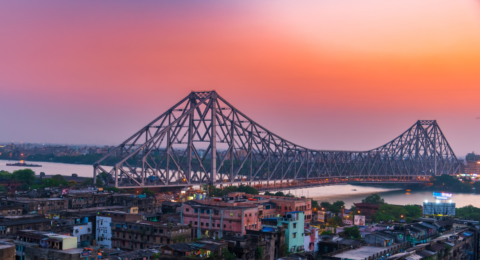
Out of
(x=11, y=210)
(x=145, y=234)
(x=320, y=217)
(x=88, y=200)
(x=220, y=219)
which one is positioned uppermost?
(x=88, y=200)

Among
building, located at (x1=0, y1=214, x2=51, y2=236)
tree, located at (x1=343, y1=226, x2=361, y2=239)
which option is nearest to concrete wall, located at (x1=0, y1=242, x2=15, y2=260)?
building, located at (x1=0, y1=214, x2=51, y2=236)

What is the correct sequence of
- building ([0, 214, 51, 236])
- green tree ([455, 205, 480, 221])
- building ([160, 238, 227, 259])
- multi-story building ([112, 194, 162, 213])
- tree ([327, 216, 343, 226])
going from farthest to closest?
green tree ([455, 205, 480, 221]), multi-story building ([112, 194, 162, 213]), tree ([327, 216, 343, 226]), building ([0, 214, 51, 236]), building ([160, 238, 227, 259])

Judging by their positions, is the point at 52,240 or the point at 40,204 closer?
the point at 52,240

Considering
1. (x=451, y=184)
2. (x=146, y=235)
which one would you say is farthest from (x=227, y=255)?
(x=451, y=184)

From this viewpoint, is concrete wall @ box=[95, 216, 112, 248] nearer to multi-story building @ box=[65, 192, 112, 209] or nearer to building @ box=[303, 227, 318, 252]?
building @ box=[303, 227, 318, 252]

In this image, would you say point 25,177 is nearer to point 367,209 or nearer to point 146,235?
point 367,209

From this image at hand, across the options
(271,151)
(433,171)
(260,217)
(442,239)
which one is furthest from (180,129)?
(433,171)

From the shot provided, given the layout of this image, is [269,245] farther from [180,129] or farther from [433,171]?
[433,171]

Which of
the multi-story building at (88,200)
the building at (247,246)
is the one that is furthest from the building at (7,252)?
the multi-story building at (88,200)
